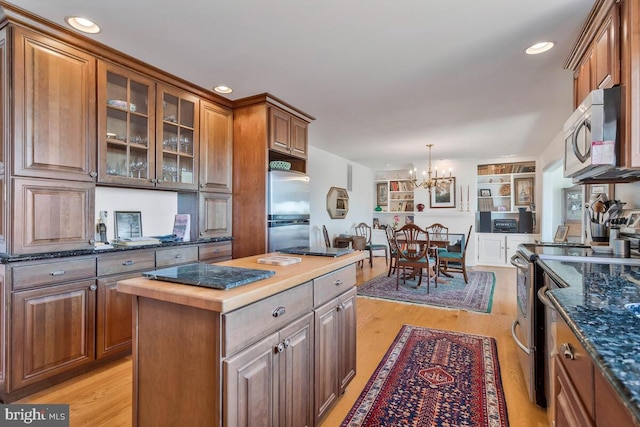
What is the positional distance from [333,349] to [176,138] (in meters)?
2.34

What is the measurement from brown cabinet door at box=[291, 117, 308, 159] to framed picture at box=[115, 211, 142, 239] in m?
1.72

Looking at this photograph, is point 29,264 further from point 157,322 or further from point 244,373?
point 244,373

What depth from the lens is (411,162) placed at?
7293 mm

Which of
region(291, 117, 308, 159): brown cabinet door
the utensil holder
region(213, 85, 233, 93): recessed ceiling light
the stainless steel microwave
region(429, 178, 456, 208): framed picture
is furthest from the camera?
region(429, 178, 456, 208): framed picture

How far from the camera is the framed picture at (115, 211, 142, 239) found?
8.86 feet

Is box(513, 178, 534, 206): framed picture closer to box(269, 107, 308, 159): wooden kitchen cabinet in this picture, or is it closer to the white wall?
box(269, 107, 308, 159): wooden kitchen cabinet

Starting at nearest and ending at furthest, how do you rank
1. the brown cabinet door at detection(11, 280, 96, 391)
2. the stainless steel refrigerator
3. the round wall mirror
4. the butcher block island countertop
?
the butcher block island countertop, the brown cabinet door at detection(11, 280, 96, 391), the stainless steel refrigerator, the round wall mirror

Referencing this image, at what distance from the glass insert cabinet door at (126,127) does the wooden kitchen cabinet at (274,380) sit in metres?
1.94

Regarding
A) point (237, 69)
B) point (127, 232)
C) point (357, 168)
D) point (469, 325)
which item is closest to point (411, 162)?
point (357, 168)

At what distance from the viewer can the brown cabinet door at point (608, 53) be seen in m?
1.58

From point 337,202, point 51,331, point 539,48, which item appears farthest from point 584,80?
point 337,202

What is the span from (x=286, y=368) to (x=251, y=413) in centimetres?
24

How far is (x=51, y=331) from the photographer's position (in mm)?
2008

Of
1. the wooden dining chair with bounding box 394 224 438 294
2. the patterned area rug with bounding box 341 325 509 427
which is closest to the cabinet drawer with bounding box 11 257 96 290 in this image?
the patterned area rug with bounding box 341 325 509 427
